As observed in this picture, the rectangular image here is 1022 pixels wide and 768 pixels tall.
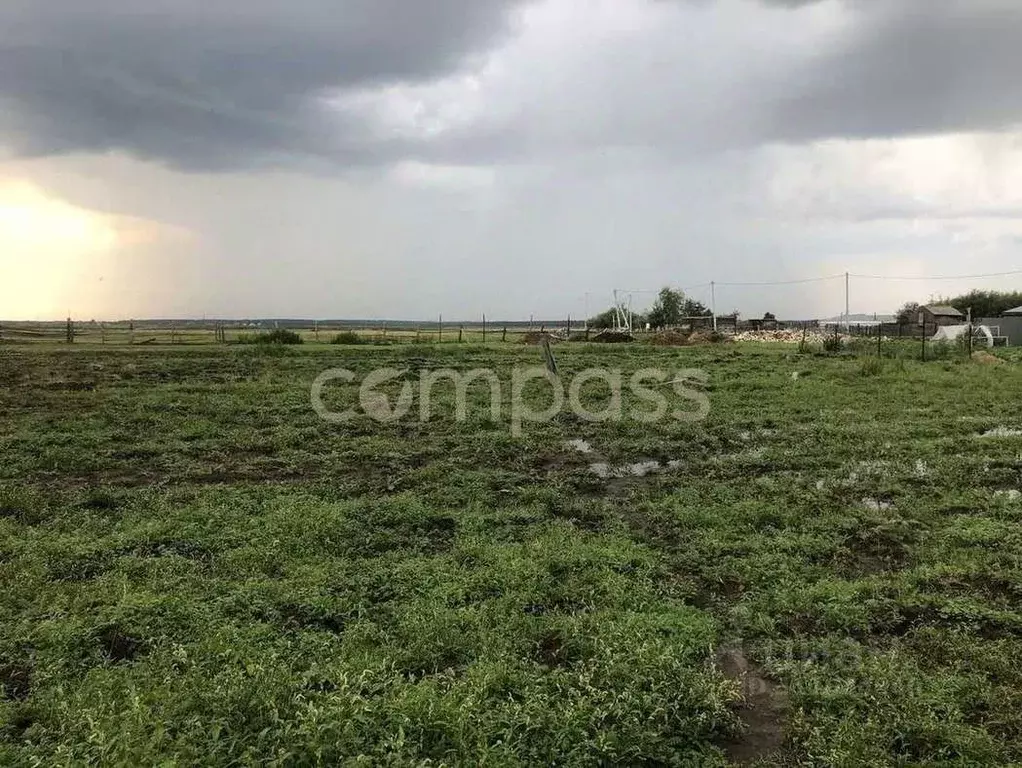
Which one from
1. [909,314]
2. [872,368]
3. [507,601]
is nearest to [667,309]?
[909,314]

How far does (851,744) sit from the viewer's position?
3199 mm

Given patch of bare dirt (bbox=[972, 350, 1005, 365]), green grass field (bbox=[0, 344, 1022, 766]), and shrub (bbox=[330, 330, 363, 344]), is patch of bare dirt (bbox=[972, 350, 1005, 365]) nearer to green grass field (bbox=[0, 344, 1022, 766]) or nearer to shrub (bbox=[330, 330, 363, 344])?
green grass field (bbox=[0, 344, 1022, 766])

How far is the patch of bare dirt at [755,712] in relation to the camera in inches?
129

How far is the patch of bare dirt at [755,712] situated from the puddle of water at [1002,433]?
8.74 metres

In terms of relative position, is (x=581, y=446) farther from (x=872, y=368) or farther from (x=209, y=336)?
(x=209, y=336)

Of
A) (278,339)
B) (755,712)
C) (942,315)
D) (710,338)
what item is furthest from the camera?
(942,315)

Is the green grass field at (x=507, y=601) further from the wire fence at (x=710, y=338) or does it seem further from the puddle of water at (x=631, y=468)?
the wire fence at (x=710, y=338)

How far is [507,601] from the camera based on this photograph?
4676mm

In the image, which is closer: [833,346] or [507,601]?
[507,601]

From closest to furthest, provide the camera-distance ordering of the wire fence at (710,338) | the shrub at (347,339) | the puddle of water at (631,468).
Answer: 1. the puddle of water at (631,468)
2. the wire fence at (710,338)
3. the shrub at (347,339)

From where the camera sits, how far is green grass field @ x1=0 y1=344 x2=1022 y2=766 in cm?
326

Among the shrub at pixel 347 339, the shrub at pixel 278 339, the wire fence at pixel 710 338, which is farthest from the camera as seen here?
the shrub at pixel 347 339

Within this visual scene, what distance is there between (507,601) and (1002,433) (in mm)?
9748

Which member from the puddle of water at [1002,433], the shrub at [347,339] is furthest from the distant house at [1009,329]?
the shrub at [347,339]
